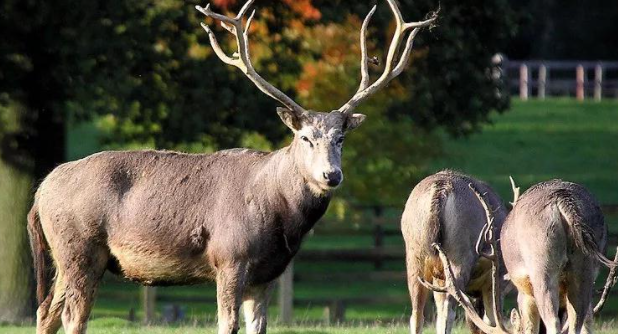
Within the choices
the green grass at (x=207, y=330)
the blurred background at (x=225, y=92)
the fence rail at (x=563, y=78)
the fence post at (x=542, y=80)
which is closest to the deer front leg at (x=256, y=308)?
the green grass at (x=207, y=330)

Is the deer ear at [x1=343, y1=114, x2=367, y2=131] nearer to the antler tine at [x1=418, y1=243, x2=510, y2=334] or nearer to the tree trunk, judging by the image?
the antler tine at [x1=418, y1=243, x2=510, y2=334]

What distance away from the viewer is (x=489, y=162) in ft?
142

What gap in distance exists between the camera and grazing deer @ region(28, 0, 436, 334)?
1059 centimetres

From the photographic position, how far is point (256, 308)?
10.9 m

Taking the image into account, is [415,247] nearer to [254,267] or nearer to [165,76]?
[254,267]

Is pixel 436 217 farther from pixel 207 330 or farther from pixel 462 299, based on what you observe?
pixel 207 330

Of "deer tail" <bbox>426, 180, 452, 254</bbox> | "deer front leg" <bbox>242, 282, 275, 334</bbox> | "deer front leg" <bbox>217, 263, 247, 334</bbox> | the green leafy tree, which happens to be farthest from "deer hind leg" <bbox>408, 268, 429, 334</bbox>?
the green leafy tree

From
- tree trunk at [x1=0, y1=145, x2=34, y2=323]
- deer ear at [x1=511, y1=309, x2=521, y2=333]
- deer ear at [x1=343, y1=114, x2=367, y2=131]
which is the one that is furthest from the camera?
tree trunk at [x1=0, y1=145, x2=34, y2=323]

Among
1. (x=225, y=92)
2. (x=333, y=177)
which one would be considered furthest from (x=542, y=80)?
(x=333, y=177)

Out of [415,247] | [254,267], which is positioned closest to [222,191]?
[254,267]

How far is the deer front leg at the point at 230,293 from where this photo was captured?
414 inches

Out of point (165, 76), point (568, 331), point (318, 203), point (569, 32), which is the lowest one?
point (568, 331)

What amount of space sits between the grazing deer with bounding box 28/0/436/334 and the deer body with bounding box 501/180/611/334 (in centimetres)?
178

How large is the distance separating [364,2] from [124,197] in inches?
345
